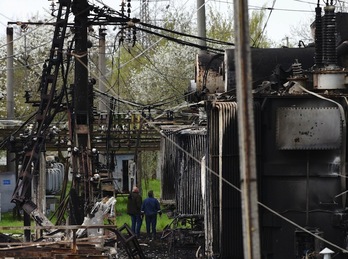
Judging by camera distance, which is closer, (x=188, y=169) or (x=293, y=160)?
(x=293, y=160)

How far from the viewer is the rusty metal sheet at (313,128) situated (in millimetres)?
18719

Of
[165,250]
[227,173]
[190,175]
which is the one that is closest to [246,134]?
[227,173]

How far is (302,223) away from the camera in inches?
758

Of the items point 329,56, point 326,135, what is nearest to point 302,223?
point 326,135

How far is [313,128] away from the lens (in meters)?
18.8

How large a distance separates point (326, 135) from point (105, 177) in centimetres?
973

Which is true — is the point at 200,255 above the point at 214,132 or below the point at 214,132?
below

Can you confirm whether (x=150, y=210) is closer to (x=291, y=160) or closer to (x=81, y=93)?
(x=81, y=93)

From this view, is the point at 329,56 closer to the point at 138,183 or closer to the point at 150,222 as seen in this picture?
the point at 150,222

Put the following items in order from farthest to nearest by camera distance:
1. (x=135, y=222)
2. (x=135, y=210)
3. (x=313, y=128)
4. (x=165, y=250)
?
1. (x=135, y=222)
2. (x=135, y=210)
3. (x=165, y=250)
4. (x=313, y=128)

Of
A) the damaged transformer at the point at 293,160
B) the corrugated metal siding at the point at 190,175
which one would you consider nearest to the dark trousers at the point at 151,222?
the corrugated metal siding at the point at 190,175

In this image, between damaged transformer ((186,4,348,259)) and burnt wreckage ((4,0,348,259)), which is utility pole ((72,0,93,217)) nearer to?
burnt wreckage ((4,0,348,259))

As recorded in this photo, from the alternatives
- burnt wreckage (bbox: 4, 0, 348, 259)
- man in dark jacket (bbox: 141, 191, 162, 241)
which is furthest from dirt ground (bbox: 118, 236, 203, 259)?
burnt wreckage (bbox: 4, 0, 348, 259)

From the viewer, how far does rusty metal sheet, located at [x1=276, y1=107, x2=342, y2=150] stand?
18.7 metres
